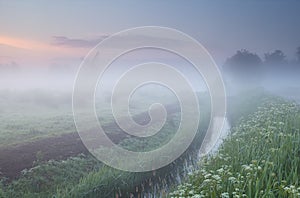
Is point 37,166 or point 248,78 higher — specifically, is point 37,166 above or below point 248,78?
below

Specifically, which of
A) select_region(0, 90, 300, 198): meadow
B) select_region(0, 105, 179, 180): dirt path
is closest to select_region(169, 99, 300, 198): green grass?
select_region(0, 90, 300, 198): meadow

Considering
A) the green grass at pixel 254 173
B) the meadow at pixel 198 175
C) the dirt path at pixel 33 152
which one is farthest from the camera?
the dirt path at pixel 33 152

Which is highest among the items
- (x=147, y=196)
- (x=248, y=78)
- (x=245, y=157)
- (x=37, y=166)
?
(x=248, y=78)

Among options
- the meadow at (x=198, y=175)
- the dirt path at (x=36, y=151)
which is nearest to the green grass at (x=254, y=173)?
the meadow at (x=198, y=175)

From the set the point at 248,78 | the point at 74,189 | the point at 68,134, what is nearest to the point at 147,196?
the point at 74,189

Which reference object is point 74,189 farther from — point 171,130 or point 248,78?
point 248,78

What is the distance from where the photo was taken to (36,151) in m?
16.2

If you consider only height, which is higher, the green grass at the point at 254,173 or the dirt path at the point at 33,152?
the green grass at the point at 254,173

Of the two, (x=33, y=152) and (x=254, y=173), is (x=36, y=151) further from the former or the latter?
(x=254, y=173)

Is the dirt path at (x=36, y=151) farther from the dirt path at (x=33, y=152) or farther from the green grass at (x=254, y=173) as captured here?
the green grass at (x=254, y=173)

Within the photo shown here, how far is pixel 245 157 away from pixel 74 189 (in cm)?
575

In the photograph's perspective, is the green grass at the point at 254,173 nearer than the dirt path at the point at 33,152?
Yes

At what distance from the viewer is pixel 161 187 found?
537 inches

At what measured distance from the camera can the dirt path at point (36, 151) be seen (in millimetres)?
13773
